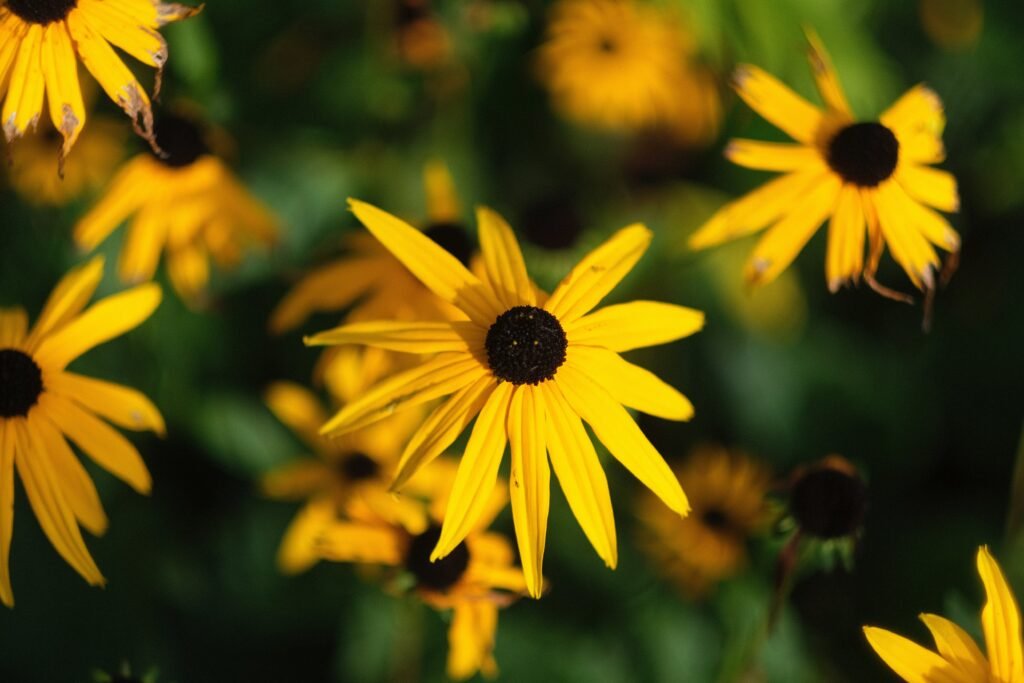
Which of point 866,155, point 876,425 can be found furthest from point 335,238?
point 876,425

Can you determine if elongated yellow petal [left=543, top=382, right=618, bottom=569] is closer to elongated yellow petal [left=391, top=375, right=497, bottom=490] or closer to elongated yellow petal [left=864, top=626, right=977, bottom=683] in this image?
elongated yellow petal [left=391, top=375, right=497, bottom=490]

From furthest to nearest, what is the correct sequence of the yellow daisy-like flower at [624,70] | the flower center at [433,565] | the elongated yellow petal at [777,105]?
the yellow daisy-like flower at [624,70]
the elongated yellow petal at [777,105]
the flower center at [433,565]

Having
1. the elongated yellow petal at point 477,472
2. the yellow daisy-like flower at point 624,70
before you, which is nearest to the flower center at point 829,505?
the elongated yellow petal at point 477,472

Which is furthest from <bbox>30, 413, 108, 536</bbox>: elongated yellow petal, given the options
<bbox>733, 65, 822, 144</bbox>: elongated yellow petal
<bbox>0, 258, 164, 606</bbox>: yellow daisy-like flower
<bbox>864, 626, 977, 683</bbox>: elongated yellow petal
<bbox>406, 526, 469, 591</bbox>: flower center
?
<bbox>733, 65, 822, 144</bbox>: elongated yellow petal

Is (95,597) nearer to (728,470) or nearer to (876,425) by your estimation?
(728,470)

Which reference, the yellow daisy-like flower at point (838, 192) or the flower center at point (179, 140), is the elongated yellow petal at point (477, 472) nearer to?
the yellow daisy-like flower at point (838, 192)

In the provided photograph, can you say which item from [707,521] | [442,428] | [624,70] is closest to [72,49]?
[442,428]

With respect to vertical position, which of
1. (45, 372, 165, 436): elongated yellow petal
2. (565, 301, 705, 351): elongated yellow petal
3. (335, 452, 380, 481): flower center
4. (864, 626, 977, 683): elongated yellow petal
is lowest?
(335, 452, 380, 481): flower center
